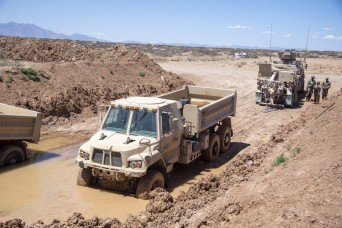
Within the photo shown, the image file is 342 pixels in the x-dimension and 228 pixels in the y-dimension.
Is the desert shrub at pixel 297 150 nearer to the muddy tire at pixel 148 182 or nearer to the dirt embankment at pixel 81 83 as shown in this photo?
the muddy tire at pixel 148 182

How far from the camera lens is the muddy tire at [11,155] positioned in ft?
37.4

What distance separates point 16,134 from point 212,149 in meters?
5.74

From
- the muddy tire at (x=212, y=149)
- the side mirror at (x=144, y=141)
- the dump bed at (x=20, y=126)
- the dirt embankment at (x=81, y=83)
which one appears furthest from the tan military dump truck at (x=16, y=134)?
the muddy tire at (x=212, y=149)

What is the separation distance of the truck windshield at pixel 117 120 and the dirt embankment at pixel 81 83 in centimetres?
732

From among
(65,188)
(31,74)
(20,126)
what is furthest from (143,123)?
(31,74)

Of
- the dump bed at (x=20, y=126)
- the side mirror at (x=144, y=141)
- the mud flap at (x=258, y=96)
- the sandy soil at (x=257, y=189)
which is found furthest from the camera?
the mud flap at (x=258, y=96)

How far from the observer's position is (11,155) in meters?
11.7

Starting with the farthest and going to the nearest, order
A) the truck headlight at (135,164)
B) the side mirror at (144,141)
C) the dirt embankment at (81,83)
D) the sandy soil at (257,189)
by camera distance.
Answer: the dirt embankment at (81,83), the side mirror at (144,141), the truck headlight at (135,164), the sandy soil at (257,189)

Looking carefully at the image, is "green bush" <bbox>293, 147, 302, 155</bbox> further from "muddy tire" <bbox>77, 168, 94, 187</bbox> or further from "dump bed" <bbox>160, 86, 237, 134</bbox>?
"muddy tire" <bbox>77, 168, 94, 187</bbox>

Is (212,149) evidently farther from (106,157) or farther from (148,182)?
(106,157)

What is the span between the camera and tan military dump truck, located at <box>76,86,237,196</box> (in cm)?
912

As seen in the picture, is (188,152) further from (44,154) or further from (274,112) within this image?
(274,112)

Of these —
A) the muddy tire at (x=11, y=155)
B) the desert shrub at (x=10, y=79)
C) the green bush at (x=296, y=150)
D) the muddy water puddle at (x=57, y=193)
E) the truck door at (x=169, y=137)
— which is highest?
the desert shrub at (x=10, y=79)

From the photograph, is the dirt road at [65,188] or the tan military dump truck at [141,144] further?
the tan military dump truck at [141,144]
